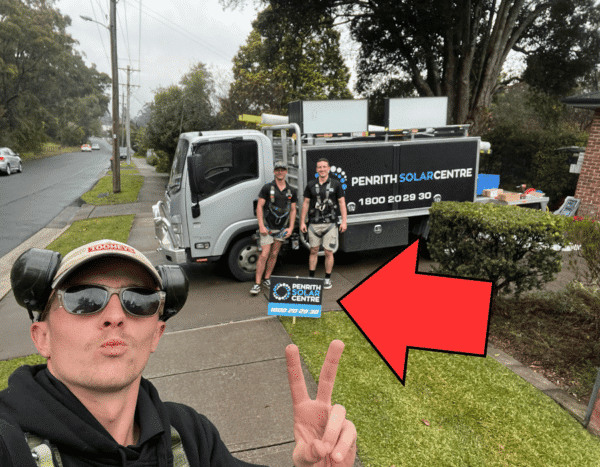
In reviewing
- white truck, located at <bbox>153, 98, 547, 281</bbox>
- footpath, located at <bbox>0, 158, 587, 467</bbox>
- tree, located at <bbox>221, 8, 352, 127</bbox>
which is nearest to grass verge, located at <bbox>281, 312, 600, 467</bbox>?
footpath, located at <bbox>0, 158, 587, 467</bbox>

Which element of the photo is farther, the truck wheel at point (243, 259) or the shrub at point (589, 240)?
the truck wheel at point (243, 259)

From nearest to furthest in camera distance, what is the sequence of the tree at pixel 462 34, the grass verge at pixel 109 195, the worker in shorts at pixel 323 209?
the worker in shorts at pixel 323 209 → the tree at pixel 462 34 → the grass verge at pixel 109 195

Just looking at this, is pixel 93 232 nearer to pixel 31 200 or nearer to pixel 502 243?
pixel 31 200

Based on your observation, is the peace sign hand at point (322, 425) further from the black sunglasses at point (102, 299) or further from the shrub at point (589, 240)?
the shrub at point (589, 240)

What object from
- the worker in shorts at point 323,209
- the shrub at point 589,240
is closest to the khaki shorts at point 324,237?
the worker in shorts at point 323,209

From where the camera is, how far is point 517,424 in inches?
148

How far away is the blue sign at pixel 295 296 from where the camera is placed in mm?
5637

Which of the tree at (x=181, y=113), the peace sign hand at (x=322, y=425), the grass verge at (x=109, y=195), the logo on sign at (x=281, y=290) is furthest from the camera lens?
the tree at (x=181, y=113)

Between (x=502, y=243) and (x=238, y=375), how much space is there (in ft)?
11.3

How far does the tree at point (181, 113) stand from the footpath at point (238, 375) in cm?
1657

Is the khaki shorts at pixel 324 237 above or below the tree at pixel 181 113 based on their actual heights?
below

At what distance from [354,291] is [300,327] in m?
3.34

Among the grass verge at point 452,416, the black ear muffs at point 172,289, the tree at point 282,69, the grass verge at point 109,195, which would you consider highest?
the tree at point 282,69

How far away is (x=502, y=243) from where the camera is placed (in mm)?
5418
